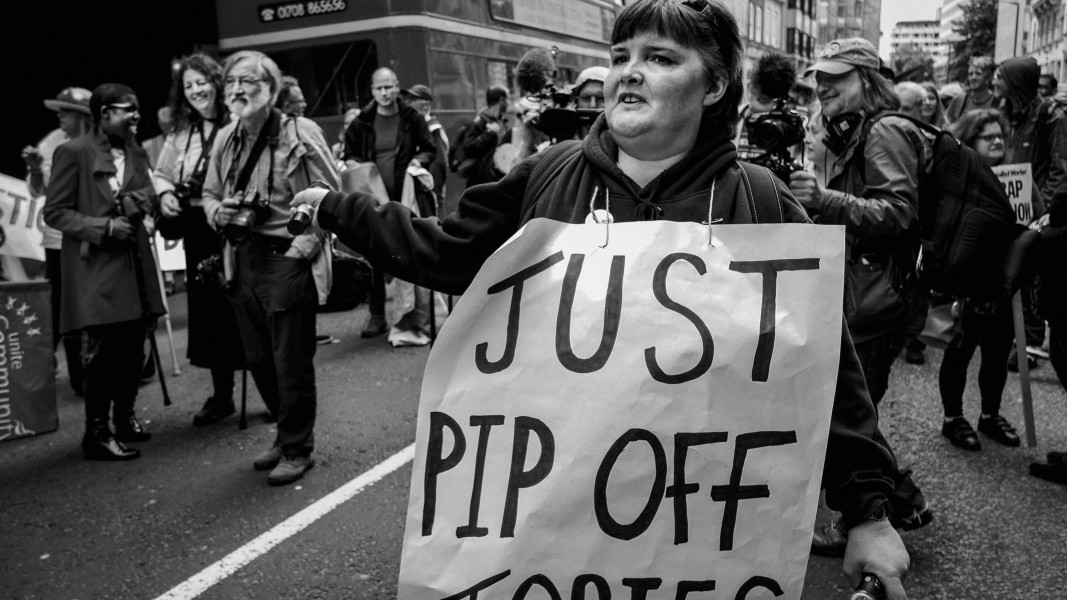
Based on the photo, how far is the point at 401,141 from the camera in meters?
7.74

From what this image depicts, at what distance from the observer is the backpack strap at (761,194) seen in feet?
6.02

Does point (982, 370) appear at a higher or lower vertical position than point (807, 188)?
lower

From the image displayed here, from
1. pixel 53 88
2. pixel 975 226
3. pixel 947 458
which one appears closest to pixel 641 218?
pixel 975 226

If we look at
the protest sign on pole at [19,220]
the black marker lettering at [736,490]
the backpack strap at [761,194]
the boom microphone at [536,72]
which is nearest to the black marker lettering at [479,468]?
the black marker lettering at [736,490]

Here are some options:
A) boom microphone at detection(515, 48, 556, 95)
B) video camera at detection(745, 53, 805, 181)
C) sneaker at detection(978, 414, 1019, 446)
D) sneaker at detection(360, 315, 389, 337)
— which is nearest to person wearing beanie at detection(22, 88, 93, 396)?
sneaker at detection(360, 315, 389, 337)

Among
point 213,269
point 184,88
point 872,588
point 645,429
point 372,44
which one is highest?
point 372,44

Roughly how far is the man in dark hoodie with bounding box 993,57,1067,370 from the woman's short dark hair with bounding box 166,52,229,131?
542cm

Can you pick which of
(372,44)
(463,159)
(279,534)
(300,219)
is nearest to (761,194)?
(300,219)

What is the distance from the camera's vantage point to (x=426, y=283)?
6.71ft

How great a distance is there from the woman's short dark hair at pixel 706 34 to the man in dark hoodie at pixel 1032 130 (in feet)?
17.2

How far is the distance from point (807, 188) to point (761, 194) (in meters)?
1.52

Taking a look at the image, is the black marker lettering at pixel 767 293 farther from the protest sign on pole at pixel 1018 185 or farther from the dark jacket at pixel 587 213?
the protest sign on pole at pixel 1018 185

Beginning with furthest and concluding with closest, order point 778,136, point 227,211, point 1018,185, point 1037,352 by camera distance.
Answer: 1. point 1037,352
2. point 1018,185
3. point 227,211
4. point 778,136

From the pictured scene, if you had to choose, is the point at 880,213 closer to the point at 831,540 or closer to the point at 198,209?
the point at 831,540
